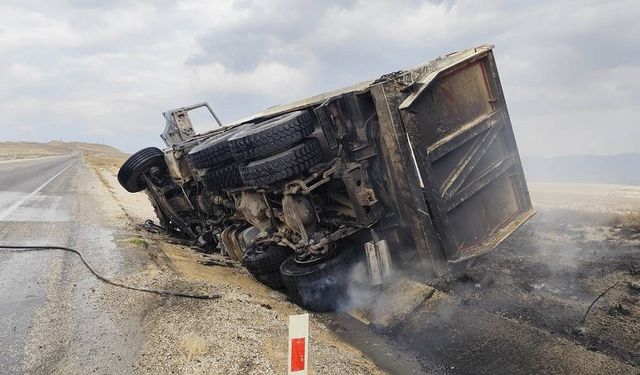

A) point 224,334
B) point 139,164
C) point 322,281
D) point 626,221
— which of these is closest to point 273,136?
point 322,281

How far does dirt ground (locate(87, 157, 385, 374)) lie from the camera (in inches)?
135

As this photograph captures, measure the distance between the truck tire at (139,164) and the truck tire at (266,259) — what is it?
11.4ft


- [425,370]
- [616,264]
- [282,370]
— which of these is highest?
[282,370]

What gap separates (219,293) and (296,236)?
103 cm

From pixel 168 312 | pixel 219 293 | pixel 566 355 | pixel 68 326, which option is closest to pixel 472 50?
pixel 566 355

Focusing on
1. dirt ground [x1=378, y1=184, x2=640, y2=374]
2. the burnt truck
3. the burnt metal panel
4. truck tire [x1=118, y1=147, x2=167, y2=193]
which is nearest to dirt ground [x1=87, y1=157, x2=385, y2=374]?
the burnt truck

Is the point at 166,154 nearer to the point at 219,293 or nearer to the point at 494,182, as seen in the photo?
the point at 219,293

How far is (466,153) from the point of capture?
4.95m

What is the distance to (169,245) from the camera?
8.13 meters

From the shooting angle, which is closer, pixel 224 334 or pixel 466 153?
pixel 224 334

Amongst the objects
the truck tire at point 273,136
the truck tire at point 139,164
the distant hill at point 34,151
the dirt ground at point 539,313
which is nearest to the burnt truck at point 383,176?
the truck tire at point 273,136

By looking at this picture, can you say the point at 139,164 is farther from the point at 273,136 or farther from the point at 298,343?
the point at 298,343

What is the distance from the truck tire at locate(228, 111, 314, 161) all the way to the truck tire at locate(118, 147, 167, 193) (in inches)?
158

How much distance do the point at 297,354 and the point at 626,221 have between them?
6.22 metres
